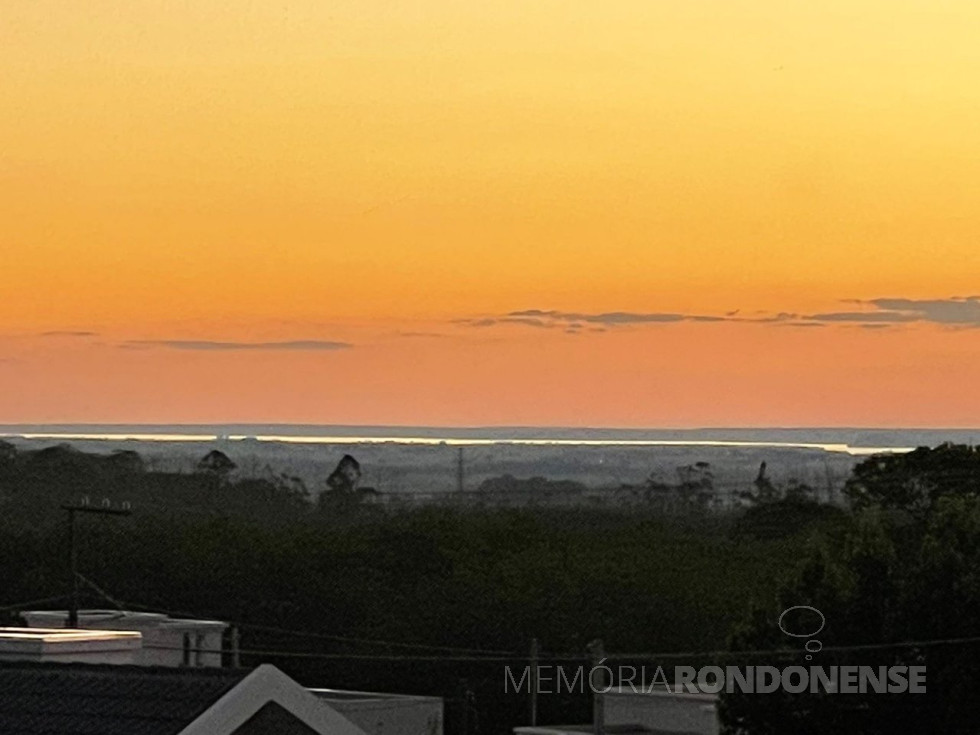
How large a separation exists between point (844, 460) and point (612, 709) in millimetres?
131374

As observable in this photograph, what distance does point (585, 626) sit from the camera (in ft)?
235

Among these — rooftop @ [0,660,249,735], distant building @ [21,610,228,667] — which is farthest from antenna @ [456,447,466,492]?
rooftop @ [0,660,249,735]

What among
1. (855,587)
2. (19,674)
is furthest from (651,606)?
(19,674)

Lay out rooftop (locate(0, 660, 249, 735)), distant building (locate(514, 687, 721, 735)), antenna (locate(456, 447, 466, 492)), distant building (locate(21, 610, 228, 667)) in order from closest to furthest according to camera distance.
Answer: rooftop (locate(0, 660, 249, 735))
distant building (locate(514, 687, 721, 735))
distant building (locate(21, 610, 228, 667))
antenna (locate(456, 447, 466, 492))

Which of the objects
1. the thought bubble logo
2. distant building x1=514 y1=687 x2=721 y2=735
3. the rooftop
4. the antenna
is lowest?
distant building x1=514 y1=687 x2=721 y2=735

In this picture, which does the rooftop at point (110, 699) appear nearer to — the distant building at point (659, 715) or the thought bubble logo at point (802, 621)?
the distant building at point (659, 715)

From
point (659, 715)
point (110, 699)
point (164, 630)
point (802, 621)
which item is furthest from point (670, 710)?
point (110, 699)

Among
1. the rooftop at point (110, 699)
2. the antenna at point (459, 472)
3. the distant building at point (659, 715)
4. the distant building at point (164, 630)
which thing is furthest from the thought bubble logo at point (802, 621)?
the antenna at point (459, 472)

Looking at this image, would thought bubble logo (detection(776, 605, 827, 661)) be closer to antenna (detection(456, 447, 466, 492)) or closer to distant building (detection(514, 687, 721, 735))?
distant building (detection(514, 687, 721, 735))

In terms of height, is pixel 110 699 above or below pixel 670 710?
above

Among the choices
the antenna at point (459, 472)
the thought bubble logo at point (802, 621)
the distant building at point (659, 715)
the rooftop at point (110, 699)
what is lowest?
the distant building at point (659, 715)

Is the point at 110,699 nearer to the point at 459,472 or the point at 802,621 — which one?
the point at 802,621

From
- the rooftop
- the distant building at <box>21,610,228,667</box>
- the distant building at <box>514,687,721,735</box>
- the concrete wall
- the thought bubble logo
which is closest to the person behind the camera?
the rooftop

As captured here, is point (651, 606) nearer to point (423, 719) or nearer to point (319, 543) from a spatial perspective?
point (319, 543)
